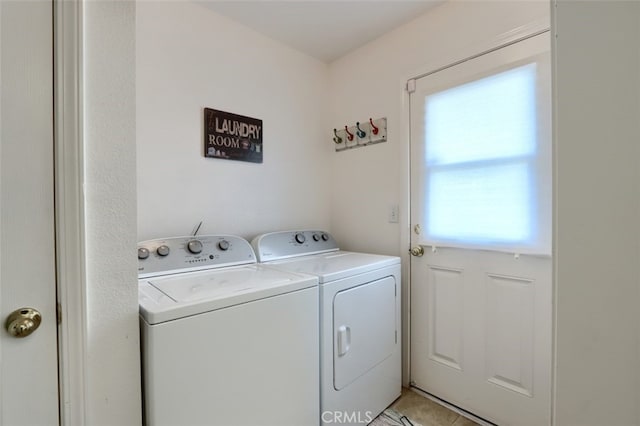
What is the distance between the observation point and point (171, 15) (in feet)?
5.51

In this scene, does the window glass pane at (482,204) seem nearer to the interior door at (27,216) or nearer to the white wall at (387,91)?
the white wall at (387,91)

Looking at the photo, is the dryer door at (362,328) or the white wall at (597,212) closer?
the white wall at (597,212)

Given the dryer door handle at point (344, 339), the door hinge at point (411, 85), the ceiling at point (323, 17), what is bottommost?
the dryer door handle at point (344, 339)

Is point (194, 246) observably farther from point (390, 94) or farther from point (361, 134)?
point (390, 94)

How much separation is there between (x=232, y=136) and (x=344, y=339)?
1455 millimetres

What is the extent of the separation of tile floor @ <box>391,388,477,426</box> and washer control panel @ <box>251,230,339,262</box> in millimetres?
1114

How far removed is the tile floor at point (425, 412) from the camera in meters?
1.64

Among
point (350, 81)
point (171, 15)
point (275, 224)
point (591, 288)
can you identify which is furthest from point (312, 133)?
point (591, 288)

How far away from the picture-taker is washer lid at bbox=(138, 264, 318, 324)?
93 centimetres

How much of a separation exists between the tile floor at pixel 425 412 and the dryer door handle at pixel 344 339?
696 millimetres

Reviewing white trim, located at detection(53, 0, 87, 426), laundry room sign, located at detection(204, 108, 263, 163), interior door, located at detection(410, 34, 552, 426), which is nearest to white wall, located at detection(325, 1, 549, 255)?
interior door, located at detection(410, 34, 552, 426)

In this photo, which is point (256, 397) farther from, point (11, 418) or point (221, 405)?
point (11, 418)

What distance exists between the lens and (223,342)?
3.32 feet

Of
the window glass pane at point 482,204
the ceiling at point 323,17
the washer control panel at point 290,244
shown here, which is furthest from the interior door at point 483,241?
the washer control panel at point 290,244
